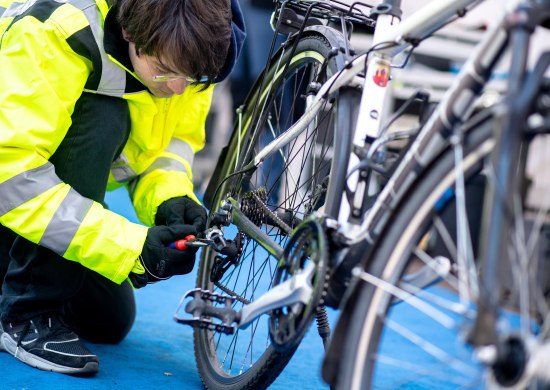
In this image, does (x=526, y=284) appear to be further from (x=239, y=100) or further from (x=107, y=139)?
(x=239, y=100)

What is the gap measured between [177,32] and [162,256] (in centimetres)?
49

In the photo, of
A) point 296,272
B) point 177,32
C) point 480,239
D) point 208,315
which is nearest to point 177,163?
point 177,32

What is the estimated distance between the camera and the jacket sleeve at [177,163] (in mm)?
2105

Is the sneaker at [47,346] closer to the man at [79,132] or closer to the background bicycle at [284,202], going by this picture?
the man at [79,132]

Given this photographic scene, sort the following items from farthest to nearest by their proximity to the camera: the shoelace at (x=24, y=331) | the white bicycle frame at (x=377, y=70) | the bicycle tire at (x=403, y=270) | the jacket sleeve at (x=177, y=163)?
the jacket sleeve at (x=177, y=163) → the shoelace at (x=24, y=331) → the white bicycle frame at (x=377, y=70) → the bicycle tire at (x=403, y=270)

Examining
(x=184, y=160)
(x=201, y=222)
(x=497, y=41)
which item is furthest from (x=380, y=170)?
(x=184, y=160)

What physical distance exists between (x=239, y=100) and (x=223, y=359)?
345 centimetres

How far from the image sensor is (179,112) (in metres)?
2.14

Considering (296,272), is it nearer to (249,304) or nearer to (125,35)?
(249,304)

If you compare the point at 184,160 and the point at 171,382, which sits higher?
the point at 184,160

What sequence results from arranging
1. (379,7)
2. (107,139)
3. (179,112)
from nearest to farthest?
(379,7), (107,139), (179,112)

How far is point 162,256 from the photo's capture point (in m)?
1.73

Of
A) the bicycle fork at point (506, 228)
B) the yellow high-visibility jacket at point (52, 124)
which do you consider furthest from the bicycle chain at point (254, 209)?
the bicycle fork at point (506, 228)

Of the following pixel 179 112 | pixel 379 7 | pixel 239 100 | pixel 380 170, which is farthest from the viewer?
pixel 239 100
